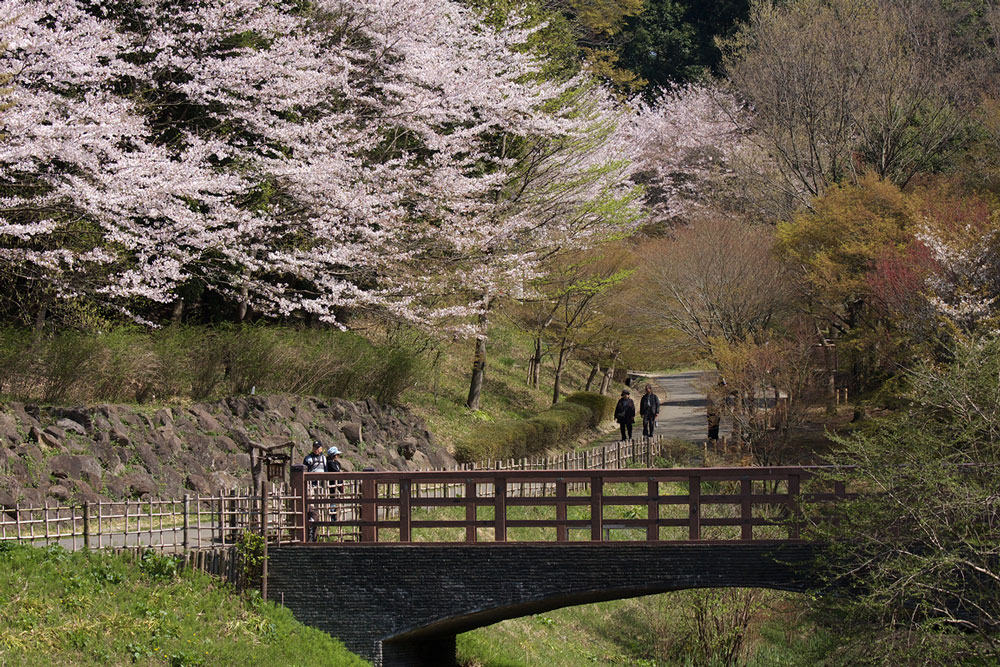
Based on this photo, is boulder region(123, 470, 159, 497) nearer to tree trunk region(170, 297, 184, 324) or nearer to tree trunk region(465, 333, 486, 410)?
tree trunk region(170, 297, 184, 324)

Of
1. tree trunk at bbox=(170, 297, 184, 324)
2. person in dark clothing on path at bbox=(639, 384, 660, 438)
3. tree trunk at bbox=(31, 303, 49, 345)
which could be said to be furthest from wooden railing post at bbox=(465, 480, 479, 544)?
person in dark clothing on path at bbox=(639, 384, 660, 438)

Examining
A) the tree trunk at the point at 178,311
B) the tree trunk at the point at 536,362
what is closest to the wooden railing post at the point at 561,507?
the tree trunk at the point at 178,311

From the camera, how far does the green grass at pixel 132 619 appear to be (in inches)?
497

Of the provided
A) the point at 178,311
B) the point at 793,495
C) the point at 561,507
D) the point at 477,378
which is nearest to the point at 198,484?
the point at 178,311

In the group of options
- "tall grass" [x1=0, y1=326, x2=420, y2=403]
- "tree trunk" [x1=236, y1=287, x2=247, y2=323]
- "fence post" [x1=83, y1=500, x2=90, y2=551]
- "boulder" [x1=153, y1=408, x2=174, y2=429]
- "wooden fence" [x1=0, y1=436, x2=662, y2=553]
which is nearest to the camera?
"fence post" [x1=83, y1=500, x2=90, y2=551]

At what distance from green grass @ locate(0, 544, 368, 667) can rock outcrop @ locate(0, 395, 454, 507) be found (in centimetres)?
222

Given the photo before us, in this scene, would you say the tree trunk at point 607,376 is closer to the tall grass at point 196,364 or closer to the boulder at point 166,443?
the tall grass at point 196,364

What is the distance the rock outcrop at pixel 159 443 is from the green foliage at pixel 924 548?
9.92 m

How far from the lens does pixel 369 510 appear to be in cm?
1644

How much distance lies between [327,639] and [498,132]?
1758cm

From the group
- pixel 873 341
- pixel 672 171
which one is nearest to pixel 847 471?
pixel 873 341

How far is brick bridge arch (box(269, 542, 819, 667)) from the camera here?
14.6 metres

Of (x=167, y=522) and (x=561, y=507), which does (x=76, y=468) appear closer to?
(x=167, y=522)

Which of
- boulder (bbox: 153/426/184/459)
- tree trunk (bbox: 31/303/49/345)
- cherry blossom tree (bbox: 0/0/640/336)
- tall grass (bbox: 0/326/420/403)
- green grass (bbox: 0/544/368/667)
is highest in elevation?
cherry blossom tree (bbox: 0/0/640/336)
